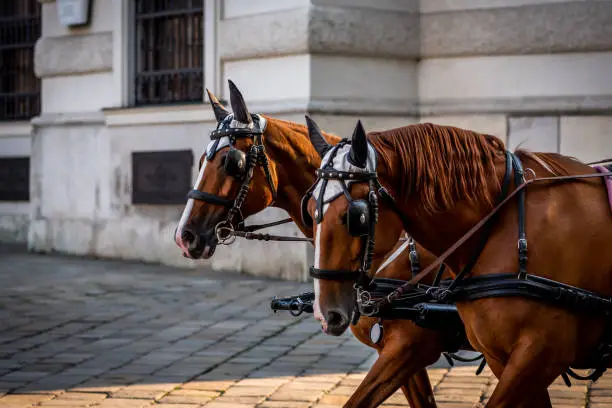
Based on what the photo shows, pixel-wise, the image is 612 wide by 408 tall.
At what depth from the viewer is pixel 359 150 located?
12.8 feet

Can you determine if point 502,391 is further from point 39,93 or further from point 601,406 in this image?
point 39,93

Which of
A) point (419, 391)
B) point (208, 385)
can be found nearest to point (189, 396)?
point (208, 385)

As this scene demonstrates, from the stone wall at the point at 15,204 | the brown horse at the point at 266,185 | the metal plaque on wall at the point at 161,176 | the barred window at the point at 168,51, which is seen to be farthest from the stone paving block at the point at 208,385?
the stone wall at the point at 15,204

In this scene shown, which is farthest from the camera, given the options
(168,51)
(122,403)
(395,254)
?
(168,51)

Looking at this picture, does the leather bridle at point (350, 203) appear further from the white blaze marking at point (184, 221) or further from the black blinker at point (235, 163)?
the white blaze marking at point (184, 221)

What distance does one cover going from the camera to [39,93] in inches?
650

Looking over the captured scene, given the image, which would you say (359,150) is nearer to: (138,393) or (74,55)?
(138,393)

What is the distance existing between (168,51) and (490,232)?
1019 centimetres

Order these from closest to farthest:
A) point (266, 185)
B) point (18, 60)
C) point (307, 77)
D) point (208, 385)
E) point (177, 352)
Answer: point (266, 185) → point (208, 385) → point (177, 352) → point (307, 77) → point (18, 60)

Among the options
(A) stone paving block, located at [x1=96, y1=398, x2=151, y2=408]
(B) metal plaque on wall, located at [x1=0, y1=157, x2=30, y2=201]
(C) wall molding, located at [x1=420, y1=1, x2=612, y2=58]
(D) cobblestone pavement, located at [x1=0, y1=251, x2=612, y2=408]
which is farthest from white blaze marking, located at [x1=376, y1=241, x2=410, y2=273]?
(B) metal plaque on wall, located at [x1=0, y1=157, x2=30, y2=201]

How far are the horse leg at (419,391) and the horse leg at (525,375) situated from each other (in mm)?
1217

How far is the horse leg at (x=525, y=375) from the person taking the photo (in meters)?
3.79

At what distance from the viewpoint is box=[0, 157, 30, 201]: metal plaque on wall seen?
1622 centimetres

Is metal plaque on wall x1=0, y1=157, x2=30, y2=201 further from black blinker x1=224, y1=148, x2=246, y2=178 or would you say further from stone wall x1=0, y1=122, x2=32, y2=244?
black blinker x1=224, y1=148, x2=246, y2=178
